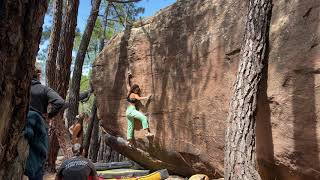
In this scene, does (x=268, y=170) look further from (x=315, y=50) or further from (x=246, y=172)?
(x=315, y=50)

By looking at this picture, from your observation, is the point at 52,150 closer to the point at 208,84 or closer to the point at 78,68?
the point at 78,68

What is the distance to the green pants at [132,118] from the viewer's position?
28.0ft

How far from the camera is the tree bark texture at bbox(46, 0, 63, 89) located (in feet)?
34.0

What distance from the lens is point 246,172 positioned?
5.50m

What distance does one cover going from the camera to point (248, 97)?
571cm

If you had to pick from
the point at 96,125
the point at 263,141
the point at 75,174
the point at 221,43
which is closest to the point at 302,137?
the point at 263,141

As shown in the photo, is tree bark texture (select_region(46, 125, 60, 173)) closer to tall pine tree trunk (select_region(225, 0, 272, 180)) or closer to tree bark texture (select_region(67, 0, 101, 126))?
tree bark texture (select_region(67, 0, 101, 126))

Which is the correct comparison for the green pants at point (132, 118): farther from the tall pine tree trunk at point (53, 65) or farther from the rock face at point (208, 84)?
the tall pine tree trunk at point (53, 65)

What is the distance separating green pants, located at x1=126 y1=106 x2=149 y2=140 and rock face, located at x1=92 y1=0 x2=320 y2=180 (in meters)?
0.13

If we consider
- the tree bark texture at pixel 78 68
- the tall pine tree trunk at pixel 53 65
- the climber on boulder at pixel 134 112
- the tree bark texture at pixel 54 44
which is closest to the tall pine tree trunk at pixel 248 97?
the climber on boulder at pixel 134 112

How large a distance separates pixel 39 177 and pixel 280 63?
11.1ft

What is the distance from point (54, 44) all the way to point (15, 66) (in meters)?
9.26

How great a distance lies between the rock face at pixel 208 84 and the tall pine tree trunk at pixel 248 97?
0.55ft

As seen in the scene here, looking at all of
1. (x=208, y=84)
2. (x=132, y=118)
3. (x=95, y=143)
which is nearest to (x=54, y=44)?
(x=132, y=118)
